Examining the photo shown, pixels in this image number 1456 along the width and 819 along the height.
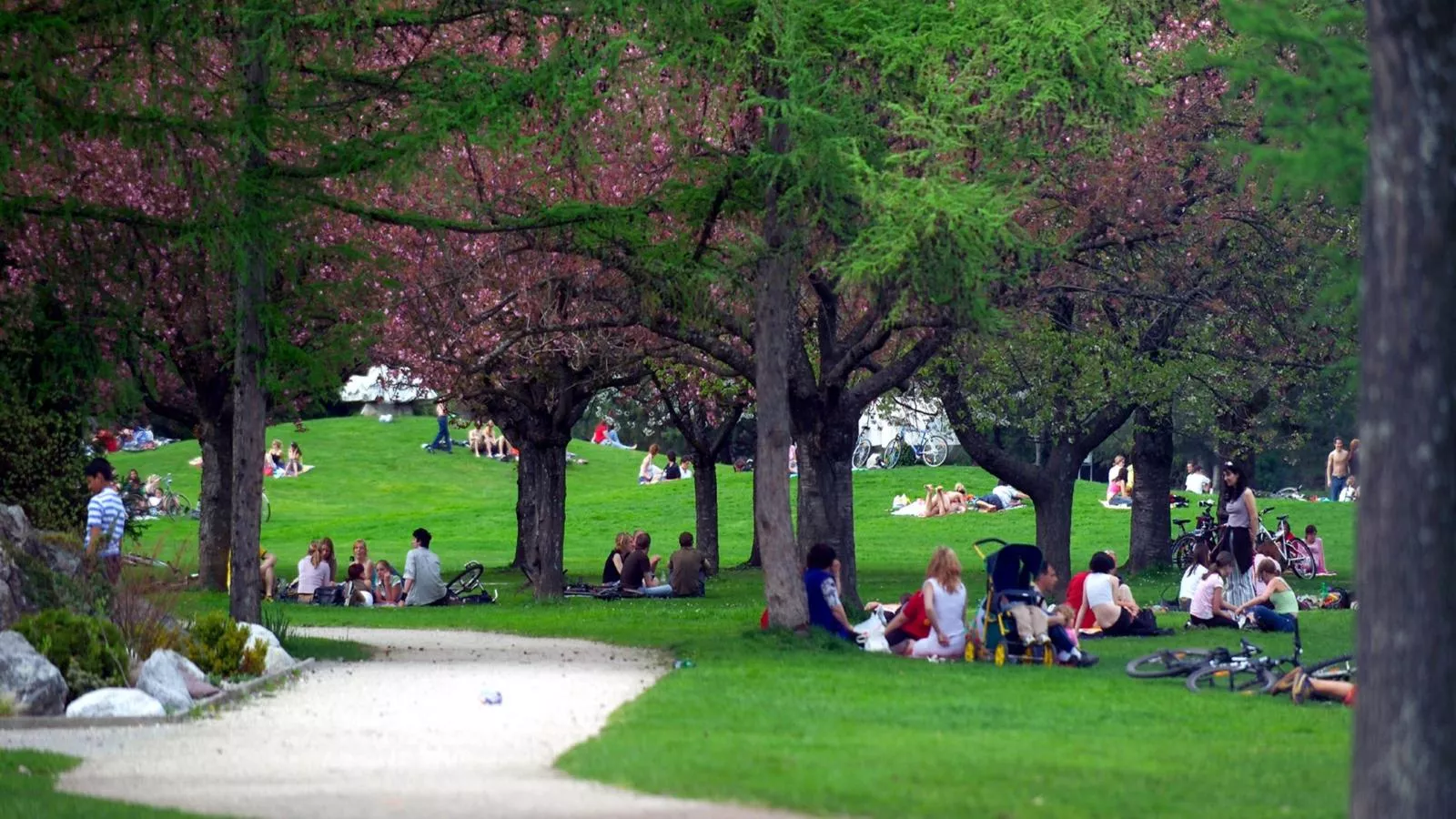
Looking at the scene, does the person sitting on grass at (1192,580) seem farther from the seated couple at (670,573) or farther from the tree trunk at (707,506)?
the tree trunk at (707,506)

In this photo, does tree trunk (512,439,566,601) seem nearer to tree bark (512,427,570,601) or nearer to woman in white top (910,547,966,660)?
tree bark (512,427,570,601)

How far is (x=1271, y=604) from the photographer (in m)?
23.2

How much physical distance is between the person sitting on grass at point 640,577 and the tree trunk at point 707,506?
6.37 metres

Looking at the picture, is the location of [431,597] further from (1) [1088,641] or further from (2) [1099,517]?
(2) [1099,517]

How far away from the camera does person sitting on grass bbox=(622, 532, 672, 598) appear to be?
30.7 metres

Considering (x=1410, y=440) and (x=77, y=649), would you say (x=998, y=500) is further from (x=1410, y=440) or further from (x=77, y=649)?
(x=1410, y=440)

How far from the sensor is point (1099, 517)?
51.3 m

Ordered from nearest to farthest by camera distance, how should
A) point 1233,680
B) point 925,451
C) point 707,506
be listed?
1. point 1233,680
2. point 707,506
3. point 925,451

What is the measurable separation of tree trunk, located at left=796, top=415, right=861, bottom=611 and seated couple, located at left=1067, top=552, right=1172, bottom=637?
384 centimetres

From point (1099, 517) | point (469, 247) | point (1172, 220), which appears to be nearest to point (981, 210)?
point (1172, 220)

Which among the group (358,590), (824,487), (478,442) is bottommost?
(358,590)

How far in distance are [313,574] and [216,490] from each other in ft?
10.4

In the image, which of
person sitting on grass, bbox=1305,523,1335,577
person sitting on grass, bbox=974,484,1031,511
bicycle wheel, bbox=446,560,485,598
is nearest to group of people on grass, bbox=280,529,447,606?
bicycle wheel, bbox=446,560,485,598

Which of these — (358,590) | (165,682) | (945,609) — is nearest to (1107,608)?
(945,609)
